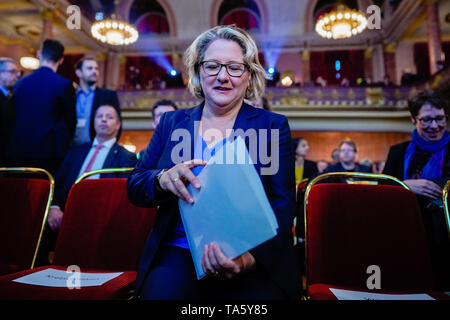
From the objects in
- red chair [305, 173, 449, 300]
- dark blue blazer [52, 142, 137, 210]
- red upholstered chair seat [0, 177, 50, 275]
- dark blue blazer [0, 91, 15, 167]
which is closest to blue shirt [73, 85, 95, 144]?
dark blue blazer [52, 142, 137, 210]

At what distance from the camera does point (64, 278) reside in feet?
3.55

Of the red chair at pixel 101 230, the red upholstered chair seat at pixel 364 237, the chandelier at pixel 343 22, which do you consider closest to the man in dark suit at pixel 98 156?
the red chair at pixel 101 230

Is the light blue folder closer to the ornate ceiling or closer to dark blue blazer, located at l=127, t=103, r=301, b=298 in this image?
dark blue blazer, located at l=127, t=103, r=301, b=298

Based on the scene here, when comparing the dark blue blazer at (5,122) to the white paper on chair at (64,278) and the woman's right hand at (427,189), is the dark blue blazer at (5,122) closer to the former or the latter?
the white paper on chair at (64,278)

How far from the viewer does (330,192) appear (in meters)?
1.24

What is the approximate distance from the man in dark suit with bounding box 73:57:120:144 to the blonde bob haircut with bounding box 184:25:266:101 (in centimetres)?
133

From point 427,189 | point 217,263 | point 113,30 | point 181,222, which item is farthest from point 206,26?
point 217,263

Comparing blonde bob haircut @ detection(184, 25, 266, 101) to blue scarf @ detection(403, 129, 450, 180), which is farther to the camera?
blue scarf @ detection(403, 129, 450, 180)

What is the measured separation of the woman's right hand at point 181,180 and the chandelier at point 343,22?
8868 millimetres

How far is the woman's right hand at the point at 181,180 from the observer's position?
0.76m

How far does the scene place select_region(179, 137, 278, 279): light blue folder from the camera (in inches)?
26.1

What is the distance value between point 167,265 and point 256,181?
1.45 feet

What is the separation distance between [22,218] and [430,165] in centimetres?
227
